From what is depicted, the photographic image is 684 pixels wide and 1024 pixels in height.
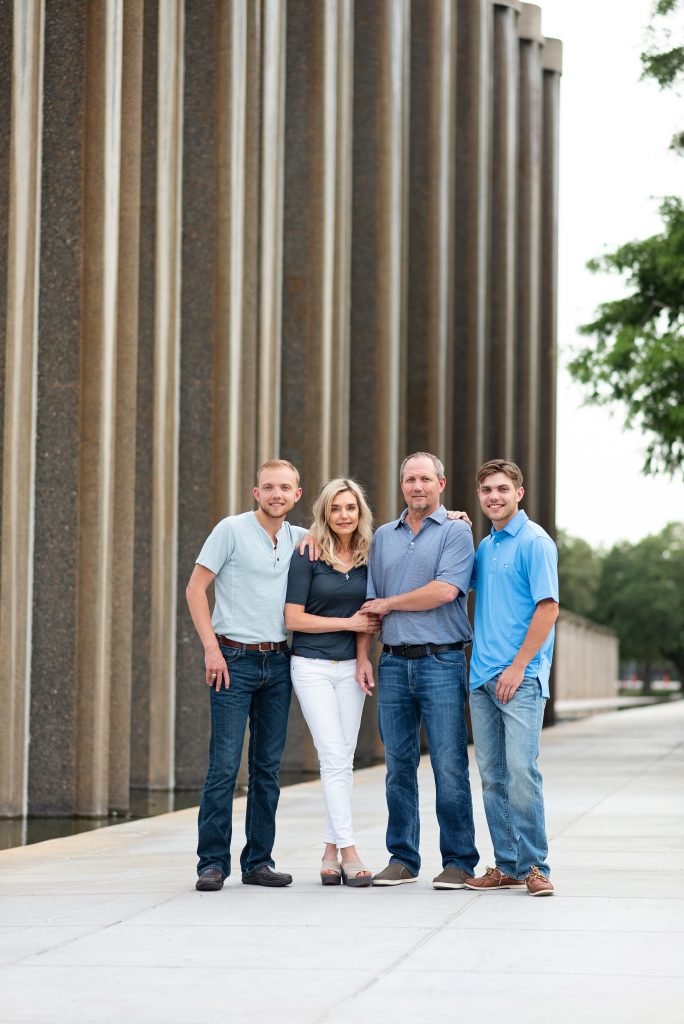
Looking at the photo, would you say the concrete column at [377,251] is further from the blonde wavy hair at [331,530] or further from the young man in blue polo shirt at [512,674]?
the young man in blue polo shirt at [512,674]

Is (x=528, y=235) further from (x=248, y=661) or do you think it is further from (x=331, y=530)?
(x=248, y=661)

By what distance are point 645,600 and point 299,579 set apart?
100420 mm

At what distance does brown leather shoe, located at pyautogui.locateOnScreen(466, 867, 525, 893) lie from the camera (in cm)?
752

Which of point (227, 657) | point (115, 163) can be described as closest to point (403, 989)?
point (227, 657)

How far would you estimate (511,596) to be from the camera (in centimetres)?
748

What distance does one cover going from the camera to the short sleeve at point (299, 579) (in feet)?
25.1

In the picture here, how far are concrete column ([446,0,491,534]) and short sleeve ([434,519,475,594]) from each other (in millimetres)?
16603

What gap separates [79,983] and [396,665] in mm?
2811

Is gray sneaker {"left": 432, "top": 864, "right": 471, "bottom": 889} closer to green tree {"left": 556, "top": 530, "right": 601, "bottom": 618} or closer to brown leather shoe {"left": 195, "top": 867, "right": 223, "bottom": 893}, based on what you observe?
brown leather shoe {"left": 195, "top": 867, "right": 223, "bottom": 893}

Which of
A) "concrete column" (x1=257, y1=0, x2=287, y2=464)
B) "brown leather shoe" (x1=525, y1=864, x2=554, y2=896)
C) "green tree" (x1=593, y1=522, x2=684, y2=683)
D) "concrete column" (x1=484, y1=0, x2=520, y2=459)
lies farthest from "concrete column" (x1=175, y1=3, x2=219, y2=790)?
"green tree" (x1=593, y1=522, x2=684, y2=683)

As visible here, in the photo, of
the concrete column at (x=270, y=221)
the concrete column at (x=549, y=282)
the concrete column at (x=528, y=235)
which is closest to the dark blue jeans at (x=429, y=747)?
the concrete column at (x=270, y=221)

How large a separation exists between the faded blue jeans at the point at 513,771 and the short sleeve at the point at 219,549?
4.49 ft

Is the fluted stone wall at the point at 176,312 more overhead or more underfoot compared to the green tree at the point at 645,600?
more overhead

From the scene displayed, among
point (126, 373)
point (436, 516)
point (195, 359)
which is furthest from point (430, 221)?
point (436, 516)
